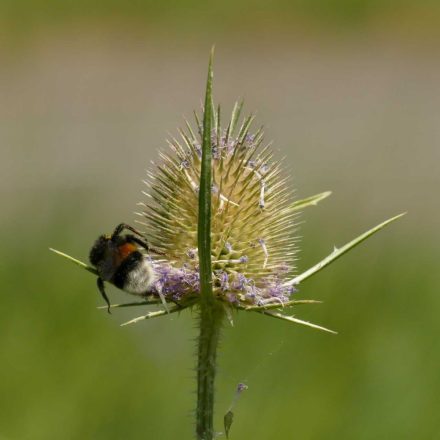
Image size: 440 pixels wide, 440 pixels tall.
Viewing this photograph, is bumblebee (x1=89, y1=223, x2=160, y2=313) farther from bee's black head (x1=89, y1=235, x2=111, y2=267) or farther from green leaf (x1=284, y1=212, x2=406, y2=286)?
green leaf (x1=284, y1=212, x2=406, y2=286)

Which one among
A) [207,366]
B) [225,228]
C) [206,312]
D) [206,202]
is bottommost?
[207,366]

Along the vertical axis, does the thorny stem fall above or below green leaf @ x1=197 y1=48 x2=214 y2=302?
below

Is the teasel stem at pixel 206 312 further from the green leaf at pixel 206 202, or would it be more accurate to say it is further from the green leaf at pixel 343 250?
the green leaf at pixel 343 250

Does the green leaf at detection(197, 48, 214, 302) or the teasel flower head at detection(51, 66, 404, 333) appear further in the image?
the teasel flower head at detection(51, 66, 404, 333)

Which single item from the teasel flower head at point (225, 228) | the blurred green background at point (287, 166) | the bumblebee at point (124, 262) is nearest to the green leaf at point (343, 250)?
the teasel flower head at point (225, 228)

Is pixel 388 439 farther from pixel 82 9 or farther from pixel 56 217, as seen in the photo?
pixel 82 9

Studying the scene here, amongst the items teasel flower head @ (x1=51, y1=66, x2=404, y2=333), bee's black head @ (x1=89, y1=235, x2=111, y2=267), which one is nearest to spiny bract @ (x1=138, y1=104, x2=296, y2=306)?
teasel flower head @ (x1=51, y1=66, x2=404, y2=333)

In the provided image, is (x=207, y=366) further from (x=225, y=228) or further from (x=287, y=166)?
(x=287, y=166)

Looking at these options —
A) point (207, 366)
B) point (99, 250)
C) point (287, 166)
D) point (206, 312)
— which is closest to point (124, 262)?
point (99, 250)
